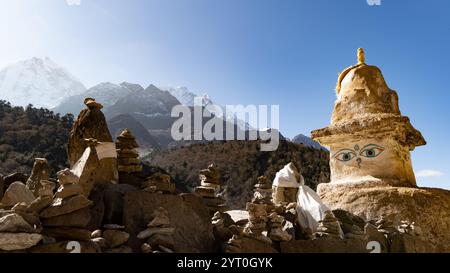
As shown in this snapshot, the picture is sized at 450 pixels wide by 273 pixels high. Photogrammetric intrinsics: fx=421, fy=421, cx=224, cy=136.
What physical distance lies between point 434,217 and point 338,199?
7.17ft

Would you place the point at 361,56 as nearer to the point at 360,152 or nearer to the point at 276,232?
the point at 360,152

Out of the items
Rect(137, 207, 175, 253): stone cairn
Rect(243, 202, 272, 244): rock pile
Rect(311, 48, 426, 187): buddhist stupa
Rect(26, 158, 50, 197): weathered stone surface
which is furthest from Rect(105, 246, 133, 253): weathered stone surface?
Rect(311, 48, 426, 187): buddhist stupa

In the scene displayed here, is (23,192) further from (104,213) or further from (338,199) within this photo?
(338,199)

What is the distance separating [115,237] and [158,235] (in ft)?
1.67

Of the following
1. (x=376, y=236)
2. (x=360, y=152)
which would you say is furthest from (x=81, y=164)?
(x=360, y=152)

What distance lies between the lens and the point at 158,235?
16.1 ft

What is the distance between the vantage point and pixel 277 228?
6.30 m

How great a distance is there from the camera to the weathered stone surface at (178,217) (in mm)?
5211

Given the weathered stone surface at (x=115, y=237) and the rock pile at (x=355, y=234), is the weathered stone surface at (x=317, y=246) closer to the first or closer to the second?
the rock pile at (x=355, y=234)

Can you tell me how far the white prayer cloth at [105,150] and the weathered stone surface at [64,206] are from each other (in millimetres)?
1259

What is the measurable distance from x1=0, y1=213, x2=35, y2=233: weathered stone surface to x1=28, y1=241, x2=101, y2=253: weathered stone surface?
201 millimetres

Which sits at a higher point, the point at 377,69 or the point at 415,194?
the point at 377,69

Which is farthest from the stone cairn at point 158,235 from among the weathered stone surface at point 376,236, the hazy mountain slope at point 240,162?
the hazy mountain slope at point 240,162
